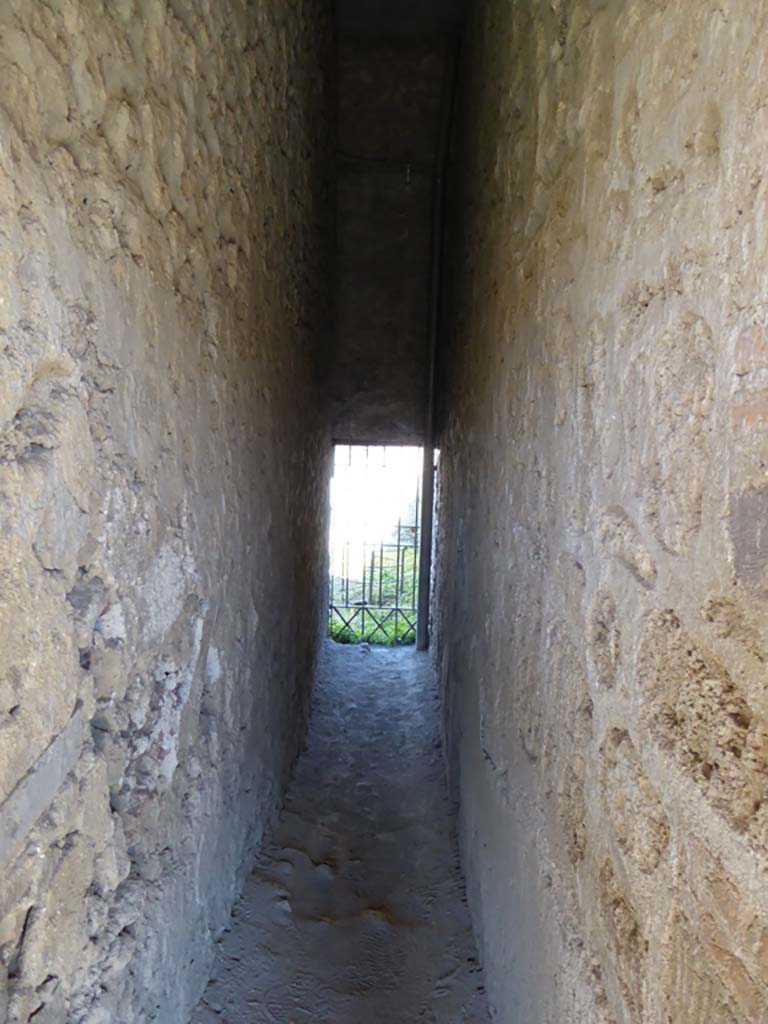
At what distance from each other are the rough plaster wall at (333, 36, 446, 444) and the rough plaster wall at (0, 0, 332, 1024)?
2347 millimetres

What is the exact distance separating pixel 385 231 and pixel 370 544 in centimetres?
265

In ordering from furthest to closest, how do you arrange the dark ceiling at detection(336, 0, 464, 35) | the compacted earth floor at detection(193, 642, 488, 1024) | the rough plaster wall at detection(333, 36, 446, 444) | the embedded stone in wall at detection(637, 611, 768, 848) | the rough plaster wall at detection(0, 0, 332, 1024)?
the rough plaster wall at detection(333, 36, 446, 444) < the dark ceiling at detection(336, 0, 464, 35) < the compacted earth floor at detection(193, 642, 488, 1024) < the rough plaster wall at detection(0, 0, 332, 1024) < the embedded stone in wall at detection(637, 611, 768, 848)

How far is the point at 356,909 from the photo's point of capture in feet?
8.00

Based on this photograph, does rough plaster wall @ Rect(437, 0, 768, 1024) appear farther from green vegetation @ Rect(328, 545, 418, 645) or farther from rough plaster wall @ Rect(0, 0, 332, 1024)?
green vegetation @ Rect(328, 545, 418, 645)

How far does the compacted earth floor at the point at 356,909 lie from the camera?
200 centimetres

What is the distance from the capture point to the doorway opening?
6203 mm

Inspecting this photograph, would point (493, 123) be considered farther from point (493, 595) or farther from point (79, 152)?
point (79, 152)

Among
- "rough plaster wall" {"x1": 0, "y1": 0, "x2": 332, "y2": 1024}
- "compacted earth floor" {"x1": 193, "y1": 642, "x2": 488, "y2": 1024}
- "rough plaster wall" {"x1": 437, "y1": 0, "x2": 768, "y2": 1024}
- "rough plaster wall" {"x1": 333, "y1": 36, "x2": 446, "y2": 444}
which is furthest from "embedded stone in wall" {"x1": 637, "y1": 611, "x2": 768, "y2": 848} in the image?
"rough plaster wall" {"x1": 333, "y1": 36, "x2": 446, "y2": 444}

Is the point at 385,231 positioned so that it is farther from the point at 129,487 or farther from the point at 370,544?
the point at 129,487

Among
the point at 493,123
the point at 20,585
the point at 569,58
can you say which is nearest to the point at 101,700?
the point at 20,585

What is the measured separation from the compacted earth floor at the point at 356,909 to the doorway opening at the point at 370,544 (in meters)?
2.38

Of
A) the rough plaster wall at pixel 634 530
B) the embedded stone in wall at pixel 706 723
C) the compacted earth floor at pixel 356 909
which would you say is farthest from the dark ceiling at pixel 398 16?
the embedded stone in wall at pixel 706 723

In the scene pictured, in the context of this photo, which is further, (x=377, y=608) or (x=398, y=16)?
(x=377, y=608)

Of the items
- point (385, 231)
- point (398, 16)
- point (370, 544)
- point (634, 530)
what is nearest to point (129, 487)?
point (634, 530)
